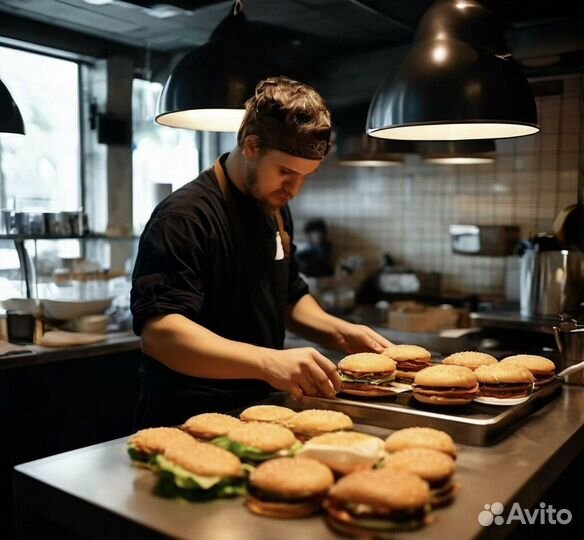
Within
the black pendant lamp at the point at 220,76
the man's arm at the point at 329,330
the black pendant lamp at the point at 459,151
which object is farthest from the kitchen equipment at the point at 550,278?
the black pendant lamp at the point at 220,76

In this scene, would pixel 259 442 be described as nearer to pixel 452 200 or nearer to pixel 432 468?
pixel 432 468

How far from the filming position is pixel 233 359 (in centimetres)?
164

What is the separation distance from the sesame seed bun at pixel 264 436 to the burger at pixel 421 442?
0.66 ft

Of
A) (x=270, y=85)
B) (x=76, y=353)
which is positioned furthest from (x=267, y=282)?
(x=76, y=353)

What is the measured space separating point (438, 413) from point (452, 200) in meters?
3.37

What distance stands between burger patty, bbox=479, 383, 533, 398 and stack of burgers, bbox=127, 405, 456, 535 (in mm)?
411

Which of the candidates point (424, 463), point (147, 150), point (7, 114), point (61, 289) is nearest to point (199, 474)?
point (424, 463)

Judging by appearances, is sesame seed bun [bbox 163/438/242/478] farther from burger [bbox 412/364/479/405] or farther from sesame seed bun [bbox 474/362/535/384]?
sesame seed bun [bbox 474/362/535/384]

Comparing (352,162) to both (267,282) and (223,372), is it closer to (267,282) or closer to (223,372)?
(267,282)

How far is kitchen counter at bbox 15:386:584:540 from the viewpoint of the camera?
1.07 meters

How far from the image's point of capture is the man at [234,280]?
5.43ft

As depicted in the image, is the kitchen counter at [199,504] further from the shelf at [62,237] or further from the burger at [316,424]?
the shelf at [62,237]

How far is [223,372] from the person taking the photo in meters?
1.67

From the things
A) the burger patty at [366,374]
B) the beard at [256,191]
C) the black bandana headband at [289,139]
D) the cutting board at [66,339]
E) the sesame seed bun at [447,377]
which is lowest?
the cutting board at [66,339]
